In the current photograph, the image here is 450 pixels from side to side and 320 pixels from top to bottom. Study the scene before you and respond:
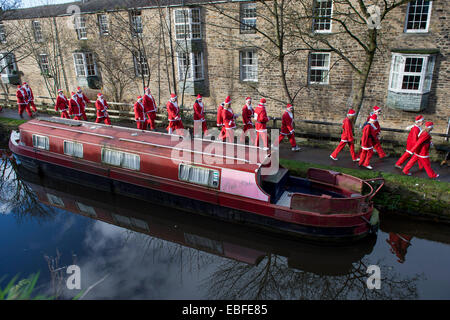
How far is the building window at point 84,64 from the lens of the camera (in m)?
23.4

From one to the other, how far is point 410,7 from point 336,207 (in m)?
10.5

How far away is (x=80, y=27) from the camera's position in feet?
75.8

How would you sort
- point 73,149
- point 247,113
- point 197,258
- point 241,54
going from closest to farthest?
point 197,258
point 73,149
point 247,113
point 241,54

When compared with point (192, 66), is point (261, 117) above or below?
below

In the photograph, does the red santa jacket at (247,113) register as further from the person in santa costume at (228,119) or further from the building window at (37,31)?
the building window at (37,31)

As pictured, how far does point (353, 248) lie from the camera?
866cm

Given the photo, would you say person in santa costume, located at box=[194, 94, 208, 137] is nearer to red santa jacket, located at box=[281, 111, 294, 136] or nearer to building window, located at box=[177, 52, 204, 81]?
red santa jacket, located at box=[281, 111, 294, 136]

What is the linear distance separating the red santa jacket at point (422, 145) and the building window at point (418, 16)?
21.7ft

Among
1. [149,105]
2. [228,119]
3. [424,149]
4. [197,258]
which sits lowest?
[197,258]

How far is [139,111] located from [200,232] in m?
6.99

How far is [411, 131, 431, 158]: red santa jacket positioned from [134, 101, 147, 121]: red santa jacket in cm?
1034

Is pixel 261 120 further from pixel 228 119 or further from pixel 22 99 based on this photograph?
pixel 22 99

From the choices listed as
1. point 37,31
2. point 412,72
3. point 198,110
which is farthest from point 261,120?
point 37,31

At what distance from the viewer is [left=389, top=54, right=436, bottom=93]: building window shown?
1375 centimetres
